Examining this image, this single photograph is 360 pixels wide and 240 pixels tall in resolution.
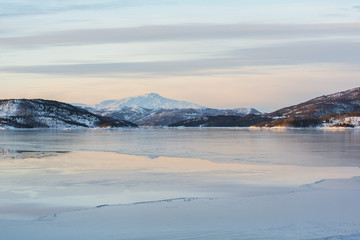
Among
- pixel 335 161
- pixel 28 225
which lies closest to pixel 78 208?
pixel 28 225

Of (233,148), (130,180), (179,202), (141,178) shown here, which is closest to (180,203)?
(179,202)

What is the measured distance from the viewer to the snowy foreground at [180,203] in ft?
42.3

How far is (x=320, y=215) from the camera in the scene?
14.8 metres

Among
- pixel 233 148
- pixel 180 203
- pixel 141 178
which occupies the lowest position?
pixel 180 203

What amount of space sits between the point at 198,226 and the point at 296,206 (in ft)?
15.0

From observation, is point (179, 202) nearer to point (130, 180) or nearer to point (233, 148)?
point (130, 180)

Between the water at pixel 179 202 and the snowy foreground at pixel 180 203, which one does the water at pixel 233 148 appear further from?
the snowy foreground at pixel 180 203

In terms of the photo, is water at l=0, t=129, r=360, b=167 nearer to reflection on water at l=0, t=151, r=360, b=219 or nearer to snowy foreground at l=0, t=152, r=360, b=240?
reflection on water at l=0, t=151, r=360, b=219

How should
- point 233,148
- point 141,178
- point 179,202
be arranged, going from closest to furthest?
1. point 179,202
2. point 141,178
3. point 233,148

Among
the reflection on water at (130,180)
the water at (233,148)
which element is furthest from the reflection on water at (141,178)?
the water at (233,148)

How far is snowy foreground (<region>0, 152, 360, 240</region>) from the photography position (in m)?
12.9

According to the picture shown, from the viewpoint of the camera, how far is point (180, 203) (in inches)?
663

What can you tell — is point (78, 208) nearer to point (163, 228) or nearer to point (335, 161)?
point (163, 228)

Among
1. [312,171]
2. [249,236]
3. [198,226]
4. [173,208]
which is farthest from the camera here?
[312,171]
